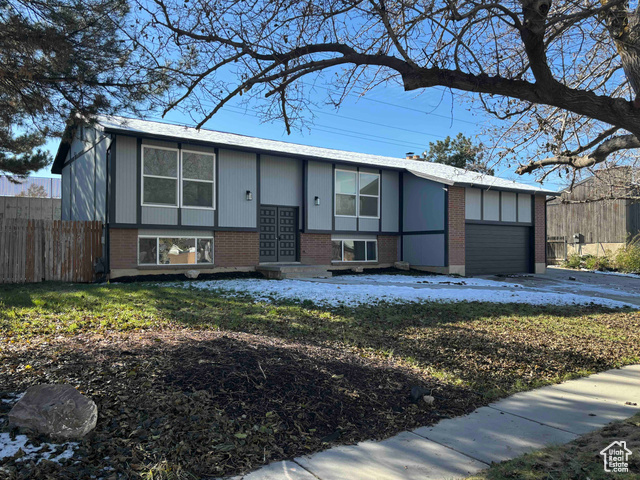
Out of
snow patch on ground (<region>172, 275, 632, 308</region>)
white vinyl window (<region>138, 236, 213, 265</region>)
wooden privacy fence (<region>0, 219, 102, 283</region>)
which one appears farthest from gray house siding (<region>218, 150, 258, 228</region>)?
wooden privacy fence (<region>0, 219, 102, 283</region>)

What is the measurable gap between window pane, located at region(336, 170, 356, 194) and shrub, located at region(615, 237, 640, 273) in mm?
13739

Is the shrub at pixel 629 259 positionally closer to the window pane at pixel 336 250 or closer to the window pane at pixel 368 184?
the window pane at pixel 368 184

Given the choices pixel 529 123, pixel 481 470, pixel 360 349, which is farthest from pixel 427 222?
pixel 481 470

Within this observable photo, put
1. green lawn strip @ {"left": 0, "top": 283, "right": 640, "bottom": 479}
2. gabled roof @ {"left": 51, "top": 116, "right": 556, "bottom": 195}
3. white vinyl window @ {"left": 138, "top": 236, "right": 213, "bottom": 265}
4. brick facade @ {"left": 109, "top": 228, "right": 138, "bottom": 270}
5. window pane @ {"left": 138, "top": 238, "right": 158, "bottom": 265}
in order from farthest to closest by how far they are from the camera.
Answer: white vinyl window @ {"left": 138, "top": 236, "right": 213, "bottom": 265} → window pane @ {"left": 138, "top": 238, "right": 158, "bottom": 265} → brick facade @ {"left": 109, "top": 228, "right": 138, "bottom": 270} → gabled roof @ {"left": 51, "top": 116, "right": 556, "bottom": 195} → green lawn strip @ {"left": 0, "top": 283, "right": 640, "bottom": 479}

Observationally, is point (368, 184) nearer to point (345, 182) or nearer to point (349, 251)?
point (345, 182)

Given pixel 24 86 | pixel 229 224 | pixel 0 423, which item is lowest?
pixel 0 423

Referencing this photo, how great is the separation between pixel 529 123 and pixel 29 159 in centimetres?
1538

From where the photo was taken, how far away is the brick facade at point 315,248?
17000 millimetres

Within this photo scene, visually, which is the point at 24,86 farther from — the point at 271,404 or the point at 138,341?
the point at 271,404

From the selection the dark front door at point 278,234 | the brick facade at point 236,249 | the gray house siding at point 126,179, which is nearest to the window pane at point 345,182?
the dark front door at point 278,234

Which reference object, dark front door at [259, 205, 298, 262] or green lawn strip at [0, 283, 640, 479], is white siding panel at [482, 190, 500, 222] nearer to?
dark front door at [259, 205, 298, 262]

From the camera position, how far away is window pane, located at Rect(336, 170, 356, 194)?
58.5ft

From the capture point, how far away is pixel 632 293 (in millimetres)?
14664

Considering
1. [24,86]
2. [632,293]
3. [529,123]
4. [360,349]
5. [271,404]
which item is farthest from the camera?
[632,293]
